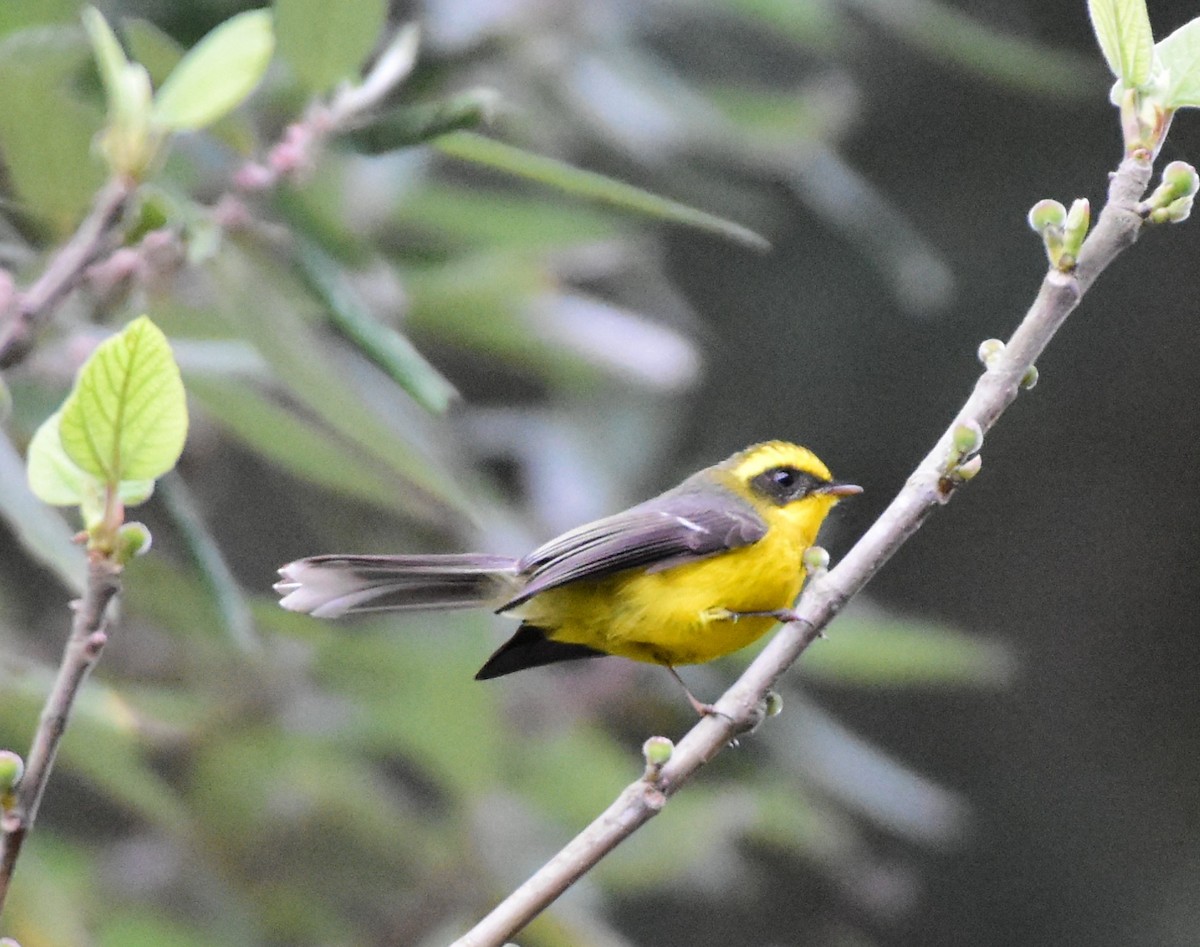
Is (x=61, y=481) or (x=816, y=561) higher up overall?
(x=816, y=561)

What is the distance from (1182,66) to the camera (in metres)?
1.13

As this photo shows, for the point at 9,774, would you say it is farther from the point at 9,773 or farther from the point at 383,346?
the point at 383,346

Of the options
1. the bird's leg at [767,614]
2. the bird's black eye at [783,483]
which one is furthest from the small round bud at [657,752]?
the bird's black eye at [783,483]

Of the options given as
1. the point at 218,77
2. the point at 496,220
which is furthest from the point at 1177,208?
the point at 496,220

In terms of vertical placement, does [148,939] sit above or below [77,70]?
below

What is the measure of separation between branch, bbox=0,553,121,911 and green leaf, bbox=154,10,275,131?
0.36 m

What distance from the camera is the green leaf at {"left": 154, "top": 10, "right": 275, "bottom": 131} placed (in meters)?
1.08

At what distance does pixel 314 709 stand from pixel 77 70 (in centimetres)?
136

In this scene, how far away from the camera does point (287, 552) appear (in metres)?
3.32

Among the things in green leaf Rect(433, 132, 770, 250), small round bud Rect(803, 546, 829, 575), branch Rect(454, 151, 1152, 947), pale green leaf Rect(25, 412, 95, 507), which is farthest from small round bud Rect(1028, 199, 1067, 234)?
pale green leaf Rect(25, 412, 95, 507)

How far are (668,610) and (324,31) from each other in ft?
2.41

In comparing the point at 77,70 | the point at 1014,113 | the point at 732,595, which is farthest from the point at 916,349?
the point at 77,70

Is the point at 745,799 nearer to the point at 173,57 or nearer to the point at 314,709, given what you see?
the point at 314,709

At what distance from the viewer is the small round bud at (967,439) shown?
3.45 ft
